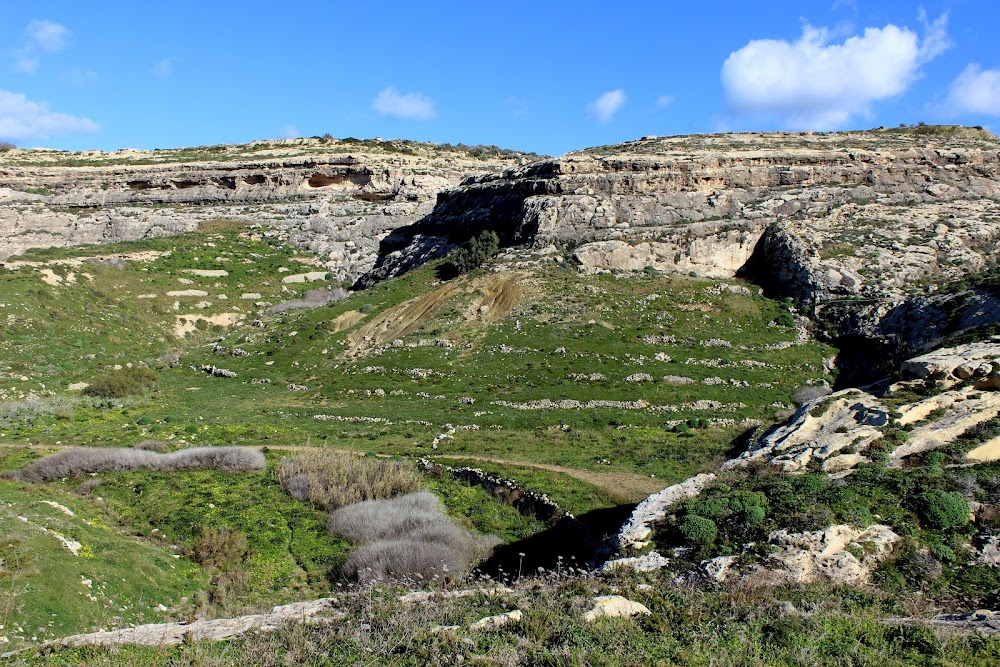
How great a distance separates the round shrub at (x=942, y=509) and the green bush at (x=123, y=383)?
34.2 metres

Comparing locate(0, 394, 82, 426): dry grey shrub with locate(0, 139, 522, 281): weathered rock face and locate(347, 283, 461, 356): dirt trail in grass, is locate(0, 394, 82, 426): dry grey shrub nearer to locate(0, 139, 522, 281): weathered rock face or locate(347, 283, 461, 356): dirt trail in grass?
locate(347, 283, 461, 356): dirt trail in grass

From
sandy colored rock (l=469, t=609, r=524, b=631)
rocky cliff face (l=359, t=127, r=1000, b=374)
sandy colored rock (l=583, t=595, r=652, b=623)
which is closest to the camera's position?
sandy colored rock (l=469, t=609, r=524, b=631)

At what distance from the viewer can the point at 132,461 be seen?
22.3 meters

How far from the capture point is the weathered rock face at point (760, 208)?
42.8m

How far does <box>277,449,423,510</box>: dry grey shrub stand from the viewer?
67.1 ft

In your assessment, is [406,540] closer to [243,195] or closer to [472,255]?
[472,255]

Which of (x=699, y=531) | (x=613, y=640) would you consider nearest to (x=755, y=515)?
(x=699, y=531)

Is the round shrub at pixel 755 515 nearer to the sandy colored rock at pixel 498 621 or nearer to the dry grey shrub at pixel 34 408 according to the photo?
the sandy colored rock at pixel 498 621

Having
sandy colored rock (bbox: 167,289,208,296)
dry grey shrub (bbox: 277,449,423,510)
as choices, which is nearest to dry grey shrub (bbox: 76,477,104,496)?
dry grey shrub (bbox: 277,449,423,510)

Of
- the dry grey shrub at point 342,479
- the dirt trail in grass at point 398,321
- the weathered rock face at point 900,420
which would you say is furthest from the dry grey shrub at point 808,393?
the dirt trail in grass at point 398,321

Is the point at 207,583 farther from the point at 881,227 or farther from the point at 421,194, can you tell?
the point at 421,194

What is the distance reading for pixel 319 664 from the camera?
8.68 metres

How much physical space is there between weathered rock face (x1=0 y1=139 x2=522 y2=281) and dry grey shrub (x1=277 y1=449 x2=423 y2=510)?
40.1m

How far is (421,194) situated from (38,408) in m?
46.2
